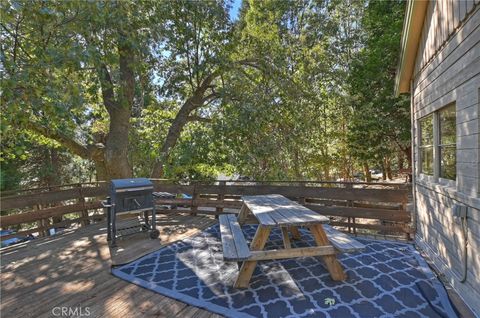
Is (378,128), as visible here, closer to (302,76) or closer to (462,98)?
(302,76)

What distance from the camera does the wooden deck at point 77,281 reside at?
2514 millimetres

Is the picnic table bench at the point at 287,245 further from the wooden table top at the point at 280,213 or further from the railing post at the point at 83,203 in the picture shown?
the railing post at the point at 83,203

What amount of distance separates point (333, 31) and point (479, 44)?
9.82 m

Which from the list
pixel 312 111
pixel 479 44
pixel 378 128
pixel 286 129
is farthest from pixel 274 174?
pixel 378 128

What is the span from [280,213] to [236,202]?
2.52 meters

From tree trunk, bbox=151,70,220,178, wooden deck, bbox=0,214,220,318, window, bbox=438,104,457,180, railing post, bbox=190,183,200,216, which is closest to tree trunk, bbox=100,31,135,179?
tree trunk, bbox=151,70,220,178

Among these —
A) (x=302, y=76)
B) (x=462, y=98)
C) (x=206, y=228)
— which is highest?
(x=302, y=76)

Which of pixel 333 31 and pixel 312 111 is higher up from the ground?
pixel 333 31

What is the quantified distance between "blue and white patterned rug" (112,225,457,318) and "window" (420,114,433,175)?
3.89 ft

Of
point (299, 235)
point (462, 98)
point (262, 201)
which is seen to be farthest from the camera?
point (299, 235)

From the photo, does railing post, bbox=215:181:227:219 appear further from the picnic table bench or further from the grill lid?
the picnic table bench

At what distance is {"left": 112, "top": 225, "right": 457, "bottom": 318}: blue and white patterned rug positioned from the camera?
2471mm

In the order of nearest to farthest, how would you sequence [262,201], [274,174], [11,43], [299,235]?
[11,43] < [262,201] < [299,235] < [274,174]

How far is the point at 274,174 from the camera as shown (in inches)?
261
